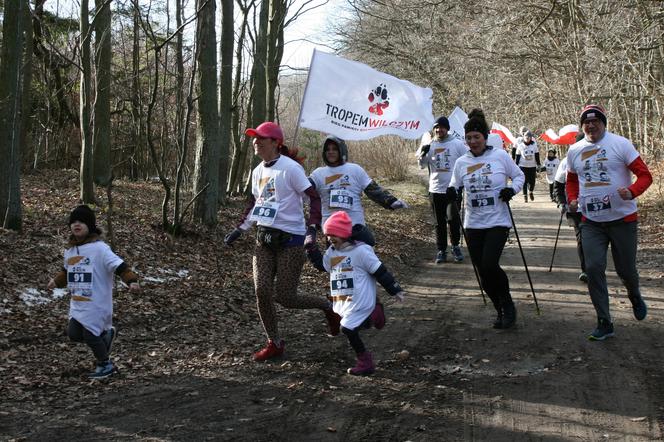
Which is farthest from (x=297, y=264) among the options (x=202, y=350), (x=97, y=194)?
(x=97, y=194)

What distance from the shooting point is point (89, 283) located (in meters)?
6.20

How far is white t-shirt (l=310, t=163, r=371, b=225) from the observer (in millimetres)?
7879

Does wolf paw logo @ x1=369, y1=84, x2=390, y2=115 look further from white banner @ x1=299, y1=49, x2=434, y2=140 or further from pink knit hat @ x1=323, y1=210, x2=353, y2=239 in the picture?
pink knit hat @ x1=323, y1=210, x2=353, y2=239

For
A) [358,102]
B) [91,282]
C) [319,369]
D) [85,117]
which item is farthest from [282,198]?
[85,117]

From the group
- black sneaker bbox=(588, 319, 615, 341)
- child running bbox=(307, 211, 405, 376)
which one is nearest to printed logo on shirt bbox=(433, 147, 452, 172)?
black sneaker bbox=(588, 319, 615, 341)

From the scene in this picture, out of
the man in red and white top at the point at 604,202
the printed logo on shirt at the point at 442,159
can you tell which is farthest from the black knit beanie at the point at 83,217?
the printed logo on shirt at the point at 442,159

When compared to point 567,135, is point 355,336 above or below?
below

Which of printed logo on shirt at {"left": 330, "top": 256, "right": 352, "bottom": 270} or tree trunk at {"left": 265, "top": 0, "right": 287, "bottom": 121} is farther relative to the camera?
tree trunk at {"left": 265, "top": 0, "right": 287, "bottom": 121}

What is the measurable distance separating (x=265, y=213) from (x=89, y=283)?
1.65 metres

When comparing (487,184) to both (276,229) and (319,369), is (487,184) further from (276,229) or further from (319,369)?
(319,369)

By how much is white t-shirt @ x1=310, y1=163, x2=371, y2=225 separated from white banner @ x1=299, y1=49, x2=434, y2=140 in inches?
90.9

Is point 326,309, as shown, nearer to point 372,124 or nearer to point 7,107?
point 372,124

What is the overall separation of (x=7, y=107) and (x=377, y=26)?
30.8m

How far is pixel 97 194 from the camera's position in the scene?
52.6 feet
